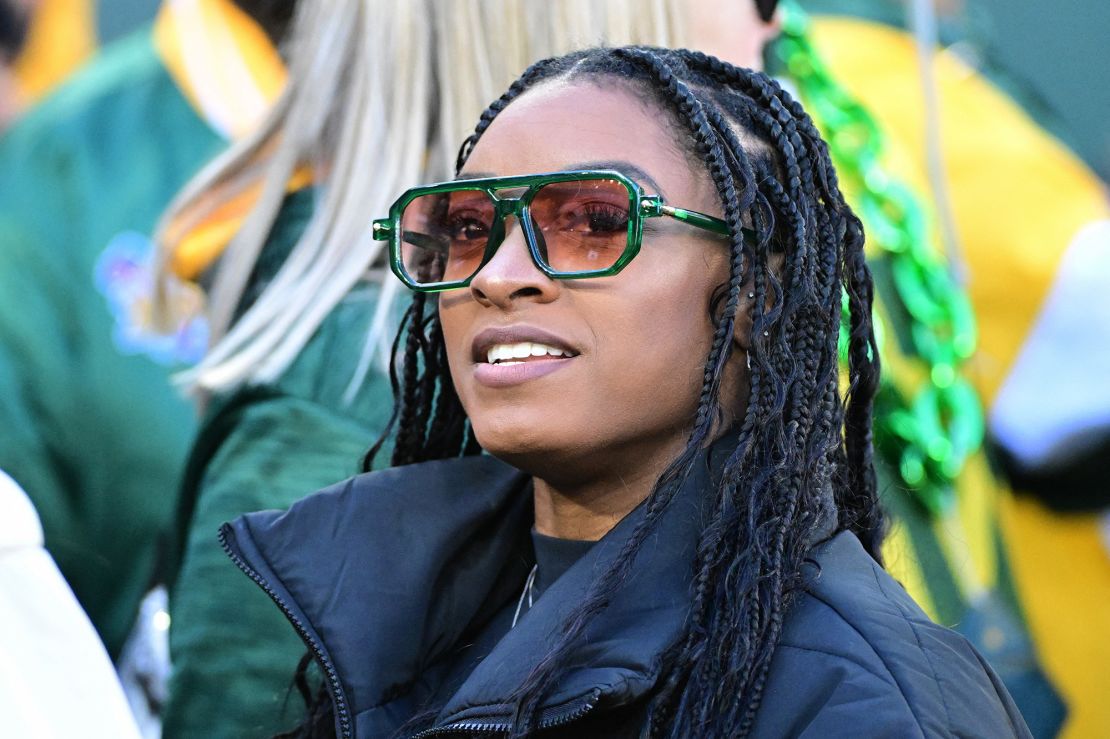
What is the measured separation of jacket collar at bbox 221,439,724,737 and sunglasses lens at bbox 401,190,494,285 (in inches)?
11.5

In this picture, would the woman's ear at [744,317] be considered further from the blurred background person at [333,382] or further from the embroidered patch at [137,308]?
the embroidered patch at [137,308]

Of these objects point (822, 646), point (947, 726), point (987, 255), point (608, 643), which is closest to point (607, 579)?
point (608, 643)

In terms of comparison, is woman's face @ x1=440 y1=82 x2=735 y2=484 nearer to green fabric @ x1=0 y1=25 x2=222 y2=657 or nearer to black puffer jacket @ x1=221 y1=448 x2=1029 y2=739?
black puffer jacket @ x1=221 y1=448 x2=1029 y2=739

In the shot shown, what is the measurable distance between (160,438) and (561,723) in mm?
1644

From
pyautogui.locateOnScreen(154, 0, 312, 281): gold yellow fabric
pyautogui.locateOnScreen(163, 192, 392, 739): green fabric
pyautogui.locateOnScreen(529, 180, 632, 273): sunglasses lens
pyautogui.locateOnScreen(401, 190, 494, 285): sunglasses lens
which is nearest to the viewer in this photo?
pyautogui.locateOnScreen(529, 180, 632, 273): sunglasses lens

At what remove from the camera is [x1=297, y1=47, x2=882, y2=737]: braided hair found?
4.50 feet

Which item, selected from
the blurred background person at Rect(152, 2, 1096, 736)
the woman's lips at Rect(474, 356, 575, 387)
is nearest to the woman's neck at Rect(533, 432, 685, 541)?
the woman's lips at Rect(474, 356, 575, 387)

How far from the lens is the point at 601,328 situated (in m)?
1.52

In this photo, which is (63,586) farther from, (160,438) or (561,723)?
(160,438)

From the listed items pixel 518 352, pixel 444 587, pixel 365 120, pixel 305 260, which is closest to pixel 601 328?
pixel 518 352

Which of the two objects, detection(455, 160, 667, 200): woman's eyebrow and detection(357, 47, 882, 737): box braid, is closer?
detection(357, 47, 882, 737): box braid

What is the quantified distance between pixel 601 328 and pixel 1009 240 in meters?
1.74

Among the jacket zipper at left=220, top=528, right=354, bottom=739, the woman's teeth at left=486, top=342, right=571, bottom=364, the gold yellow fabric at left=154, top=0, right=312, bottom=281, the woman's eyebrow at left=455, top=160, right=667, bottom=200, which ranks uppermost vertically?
the gold yellow fabric at left=154, top=0, right=312, bottom=281

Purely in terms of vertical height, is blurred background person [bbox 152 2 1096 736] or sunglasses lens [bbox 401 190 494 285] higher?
sunglasses lens [bbox 401 190 494 285]
